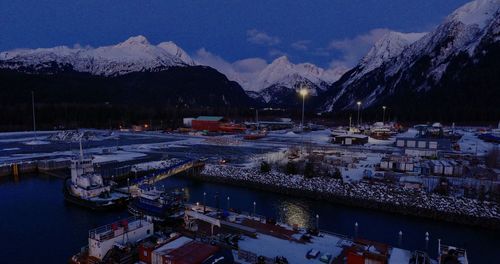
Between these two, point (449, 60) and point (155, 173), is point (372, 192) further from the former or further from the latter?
point (449, 60)

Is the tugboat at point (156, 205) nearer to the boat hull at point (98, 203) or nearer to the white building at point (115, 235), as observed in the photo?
the boat hull at point (98, 203)

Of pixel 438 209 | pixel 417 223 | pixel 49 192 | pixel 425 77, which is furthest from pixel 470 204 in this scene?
pixel 425 77

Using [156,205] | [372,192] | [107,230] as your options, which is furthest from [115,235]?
[372,192]

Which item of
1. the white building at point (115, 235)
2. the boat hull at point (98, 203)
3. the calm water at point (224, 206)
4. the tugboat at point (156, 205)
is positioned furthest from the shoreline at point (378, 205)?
the white building at point (115, 235)

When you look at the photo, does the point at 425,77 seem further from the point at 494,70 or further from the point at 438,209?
the point at 438,209

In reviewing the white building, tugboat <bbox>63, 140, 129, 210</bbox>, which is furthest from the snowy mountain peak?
the white building

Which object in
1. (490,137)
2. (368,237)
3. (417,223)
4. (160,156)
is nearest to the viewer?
(368,237)
